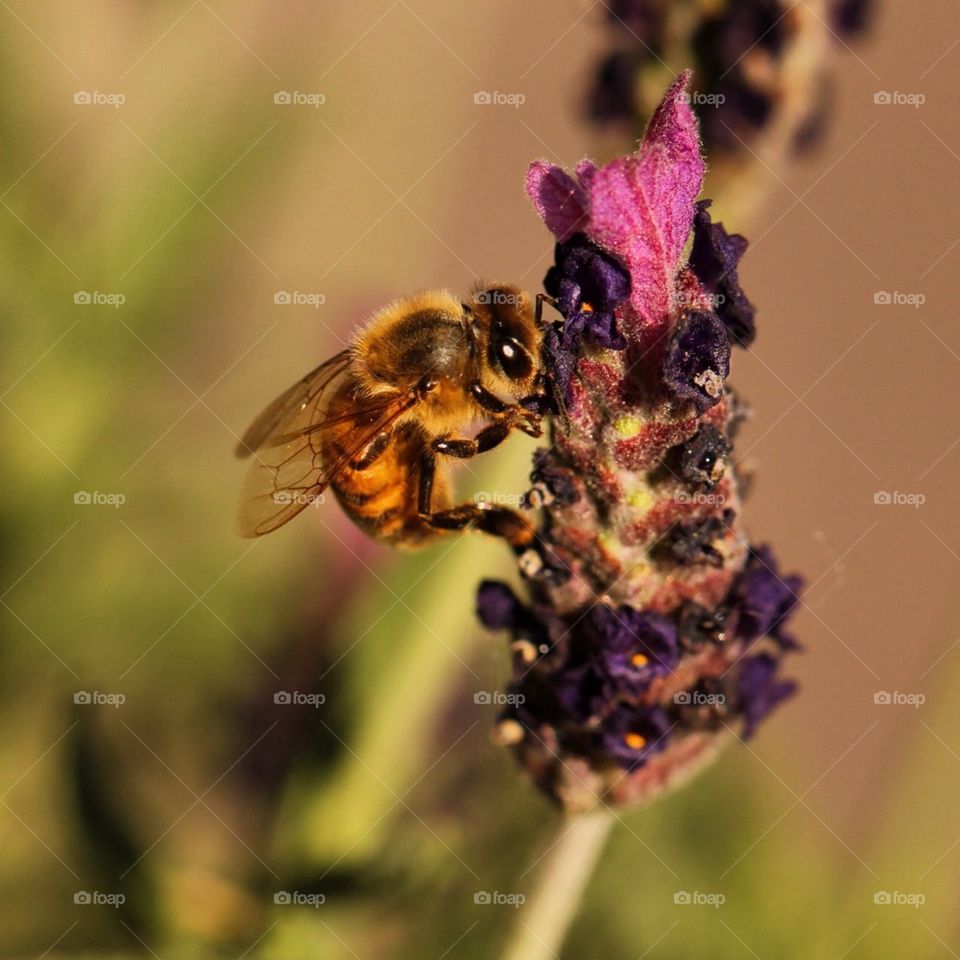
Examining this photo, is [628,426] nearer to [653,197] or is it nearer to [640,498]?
[640,498]

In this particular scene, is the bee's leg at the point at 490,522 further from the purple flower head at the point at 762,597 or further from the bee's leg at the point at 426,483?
the purple flower head at the point at 762,597

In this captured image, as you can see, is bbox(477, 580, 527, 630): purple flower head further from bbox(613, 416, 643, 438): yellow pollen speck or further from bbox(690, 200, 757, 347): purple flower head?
bbox(690, 200, 757, 347): purple flower head

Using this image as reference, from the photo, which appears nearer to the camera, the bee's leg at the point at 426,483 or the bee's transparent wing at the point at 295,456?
the bee's transparent wing at the point at 295,456

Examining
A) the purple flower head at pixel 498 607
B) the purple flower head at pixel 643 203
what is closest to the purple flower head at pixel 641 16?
the purple flower head at pixel 643 203

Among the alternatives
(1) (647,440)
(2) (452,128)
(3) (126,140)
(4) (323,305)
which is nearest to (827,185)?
(2) (452,128)

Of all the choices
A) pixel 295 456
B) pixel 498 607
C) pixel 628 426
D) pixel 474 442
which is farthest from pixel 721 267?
pixel 295 456

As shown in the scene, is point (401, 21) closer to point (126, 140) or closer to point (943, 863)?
point (126, 140)

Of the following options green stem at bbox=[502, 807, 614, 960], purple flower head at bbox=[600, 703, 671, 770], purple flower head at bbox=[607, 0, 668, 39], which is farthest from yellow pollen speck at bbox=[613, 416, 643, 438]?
purple flower head at bbox=[607, 0, 668, 39]
